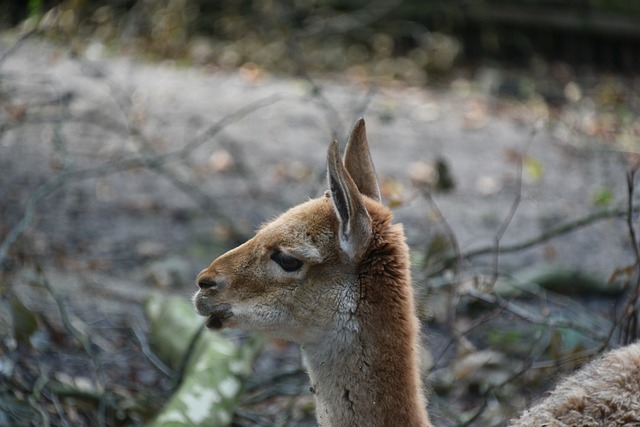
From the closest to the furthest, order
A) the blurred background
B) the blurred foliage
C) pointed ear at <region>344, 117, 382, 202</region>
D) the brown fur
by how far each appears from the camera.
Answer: the brown fur → pointed ear at <region>344, 117, 382, 202</region> → the blurred background → the blurred foliage

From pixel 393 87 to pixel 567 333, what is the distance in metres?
6.33

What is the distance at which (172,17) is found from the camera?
36.5 feet

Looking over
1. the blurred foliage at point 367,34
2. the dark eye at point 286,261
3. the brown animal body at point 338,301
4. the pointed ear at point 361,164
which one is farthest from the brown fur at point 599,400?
the blurred foliage at point 367,34

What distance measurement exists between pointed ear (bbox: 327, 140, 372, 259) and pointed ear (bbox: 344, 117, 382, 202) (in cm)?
50

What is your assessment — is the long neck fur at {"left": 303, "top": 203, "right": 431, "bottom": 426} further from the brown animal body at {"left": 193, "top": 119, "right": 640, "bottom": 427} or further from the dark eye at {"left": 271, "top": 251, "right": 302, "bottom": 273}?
the dark eye at {"left": 271, "top": 251, "right": 302, "bottom": 273}

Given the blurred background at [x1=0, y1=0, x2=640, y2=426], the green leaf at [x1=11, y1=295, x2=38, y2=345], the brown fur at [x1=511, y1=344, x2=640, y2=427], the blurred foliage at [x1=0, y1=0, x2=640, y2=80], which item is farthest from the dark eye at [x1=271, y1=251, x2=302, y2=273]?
the blurred foliage at [x1=0, y1=0, x2=640, y2=80]

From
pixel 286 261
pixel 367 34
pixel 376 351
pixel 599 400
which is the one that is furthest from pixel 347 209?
pixel 367 34

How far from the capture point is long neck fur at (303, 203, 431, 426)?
3.10 m

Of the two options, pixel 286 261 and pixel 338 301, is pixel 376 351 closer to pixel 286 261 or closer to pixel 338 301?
pixel 338 301

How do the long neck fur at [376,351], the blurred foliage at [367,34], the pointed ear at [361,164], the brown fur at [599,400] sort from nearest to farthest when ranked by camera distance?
the brown fur at [599,400] < the long neck fur at [376,351] < the pointed ear at [361,164] < the blurred foliage at [367,34]

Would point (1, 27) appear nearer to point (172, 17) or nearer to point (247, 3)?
point (172, 17)

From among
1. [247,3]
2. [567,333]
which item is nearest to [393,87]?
[247,3]

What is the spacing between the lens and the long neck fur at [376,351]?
3.10 meters

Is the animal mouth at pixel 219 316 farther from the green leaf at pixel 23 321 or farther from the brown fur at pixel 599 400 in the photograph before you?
the green leaf at pixel 23 321
